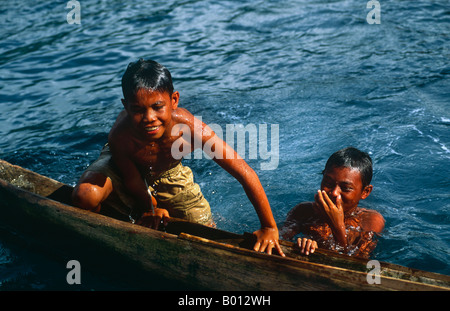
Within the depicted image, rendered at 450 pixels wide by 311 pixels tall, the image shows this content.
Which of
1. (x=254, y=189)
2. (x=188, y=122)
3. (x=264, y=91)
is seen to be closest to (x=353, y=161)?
(x=254, y=189)

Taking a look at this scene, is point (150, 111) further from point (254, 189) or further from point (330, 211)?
point (330, 211)

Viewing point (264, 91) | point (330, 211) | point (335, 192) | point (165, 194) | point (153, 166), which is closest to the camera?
point (330, 211)

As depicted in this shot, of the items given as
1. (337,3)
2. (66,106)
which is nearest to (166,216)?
(66,106)

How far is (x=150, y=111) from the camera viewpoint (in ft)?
10.7

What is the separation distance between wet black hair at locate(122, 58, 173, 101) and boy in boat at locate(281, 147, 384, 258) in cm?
136

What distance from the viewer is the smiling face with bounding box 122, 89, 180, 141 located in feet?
10.6

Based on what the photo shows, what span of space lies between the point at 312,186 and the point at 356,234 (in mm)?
1182

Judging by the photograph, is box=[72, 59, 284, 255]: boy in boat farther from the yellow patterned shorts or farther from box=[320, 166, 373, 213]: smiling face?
box=[320, 166, 373, 213]: smiling face

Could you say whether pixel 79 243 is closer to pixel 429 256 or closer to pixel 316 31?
pixel 429 256

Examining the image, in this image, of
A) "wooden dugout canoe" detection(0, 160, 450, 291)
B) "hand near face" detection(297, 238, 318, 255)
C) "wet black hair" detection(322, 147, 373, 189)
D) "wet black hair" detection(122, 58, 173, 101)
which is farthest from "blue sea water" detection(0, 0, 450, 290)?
"wet black hair" detection(122, 58, 173, 101)

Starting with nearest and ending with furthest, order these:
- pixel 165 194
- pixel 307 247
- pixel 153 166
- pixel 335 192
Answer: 1. pixel 307 247
2. pixel 335 192
3. pixel 153 166
4. pixel 165 194

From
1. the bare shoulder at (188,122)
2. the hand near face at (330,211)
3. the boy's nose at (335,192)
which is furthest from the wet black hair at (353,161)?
the bare shoulder at (188,122)

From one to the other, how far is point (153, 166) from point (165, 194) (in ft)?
1.14

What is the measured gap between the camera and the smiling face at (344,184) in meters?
3.74
